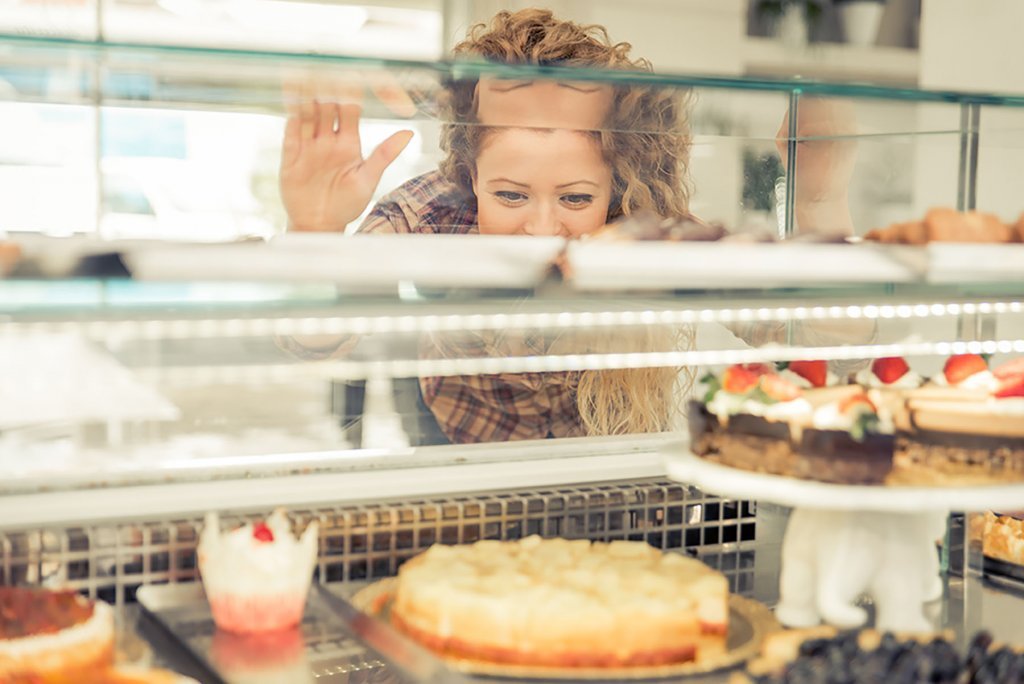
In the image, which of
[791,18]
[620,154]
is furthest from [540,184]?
[791,18]

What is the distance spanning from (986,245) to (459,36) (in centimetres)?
342

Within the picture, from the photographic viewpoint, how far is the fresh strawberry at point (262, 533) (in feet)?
4.76

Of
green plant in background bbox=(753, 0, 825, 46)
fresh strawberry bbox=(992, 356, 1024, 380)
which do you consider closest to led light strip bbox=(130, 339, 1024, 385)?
fresh strawberry bbox=(992, 356, 1024, 380)

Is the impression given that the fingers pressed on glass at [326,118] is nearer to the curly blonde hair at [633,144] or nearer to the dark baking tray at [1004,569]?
the curly blonde hair at [633,144]

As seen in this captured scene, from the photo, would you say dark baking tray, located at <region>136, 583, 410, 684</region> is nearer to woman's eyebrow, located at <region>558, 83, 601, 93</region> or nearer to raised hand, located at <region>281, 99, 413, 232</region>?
raised hand, located at <region>281, 99, 413, 232</region>

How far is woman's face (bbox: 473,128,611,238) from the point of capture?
1.73m

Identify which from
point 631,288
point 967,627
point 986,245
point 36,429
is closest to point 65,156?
point 36,429

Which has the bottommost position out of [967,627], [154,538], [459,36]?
[967,627]

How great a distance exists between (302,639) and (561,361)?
2.85 ft

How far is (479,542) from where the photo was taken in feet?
5.56

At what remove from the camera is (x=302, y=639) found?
1.43 meters

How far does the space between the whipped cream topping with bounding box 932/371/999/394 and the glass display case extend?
9 cm

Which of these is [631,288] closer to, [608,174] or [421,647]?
[421,647]

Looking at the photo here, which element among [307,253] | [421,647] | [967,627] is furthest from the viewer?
[967,627]
